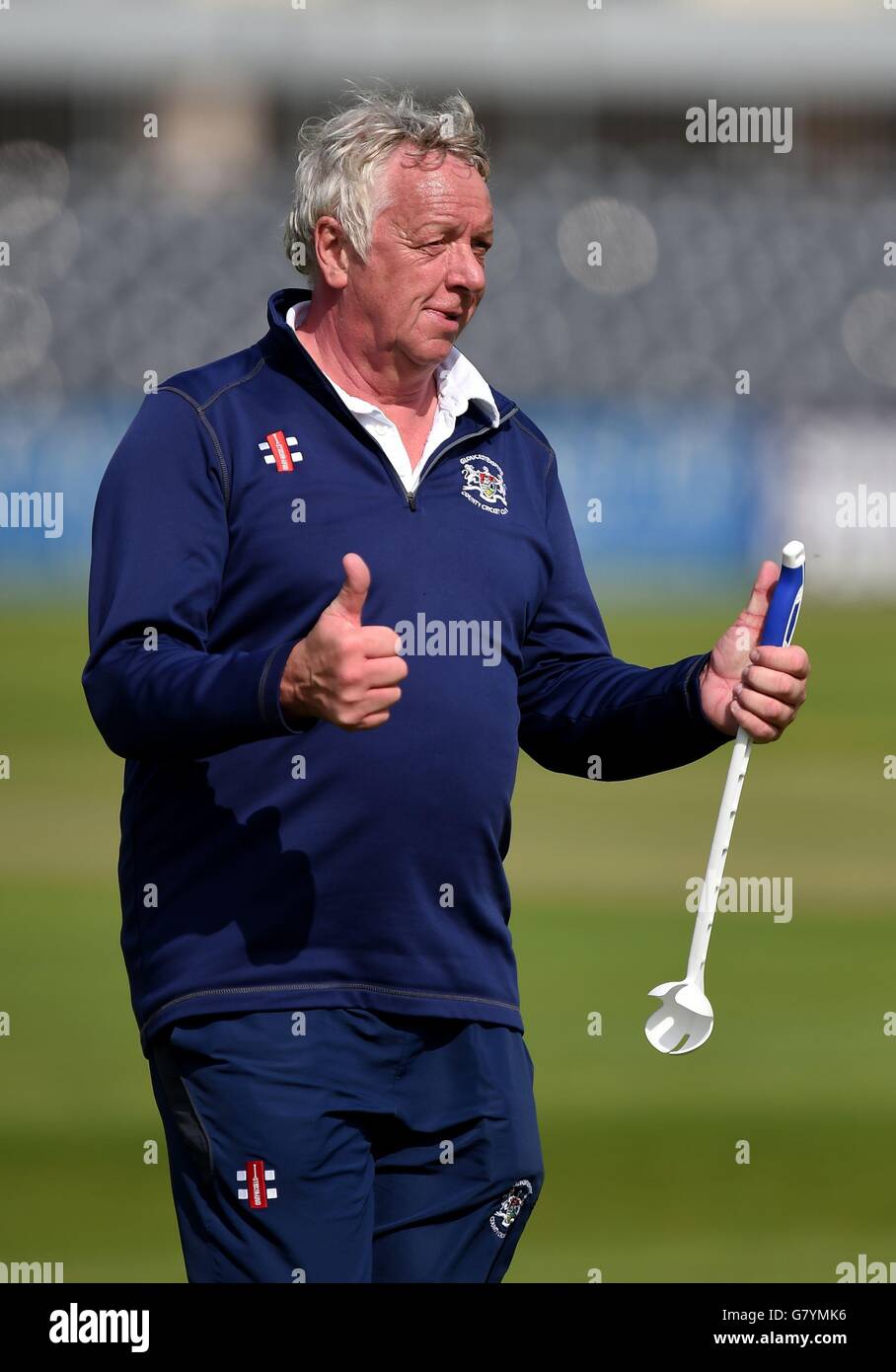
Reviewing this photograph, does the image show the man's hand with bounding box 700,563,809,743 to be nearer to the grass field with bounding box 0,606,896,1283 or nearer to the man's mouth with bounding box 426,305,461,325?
the man's mouth with bounding box 426,305,461,325

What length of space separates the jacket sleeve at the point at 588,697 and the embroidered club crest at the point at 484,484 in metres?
0.17

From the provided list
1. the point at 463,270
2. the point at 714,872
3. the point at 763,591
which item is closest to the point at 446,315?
the point at 463,270

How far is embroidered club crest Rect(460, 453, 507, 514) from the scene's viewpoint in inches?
112

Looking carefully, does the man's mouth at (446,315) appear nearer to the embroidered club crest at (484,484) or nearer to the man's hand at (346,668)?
the embroidered club crest at (484,484)

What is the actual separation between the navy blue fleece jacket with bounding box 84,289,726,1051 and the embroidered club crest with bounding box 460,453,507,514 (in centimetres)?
2

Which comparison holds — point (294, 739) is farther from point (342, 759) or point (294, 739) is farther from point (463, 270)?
point (463, 270)

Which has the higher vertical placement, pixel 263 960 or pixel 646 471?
pixel 646 471

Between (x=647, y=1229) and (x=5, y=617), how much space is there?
11887 millimetres

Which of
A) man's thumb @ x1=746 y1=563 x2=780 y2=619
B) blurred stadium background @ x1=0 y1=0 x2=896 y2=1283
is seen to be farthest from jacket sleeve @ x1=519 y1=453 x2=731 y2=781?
blurred stadium background @ x1=0 y1=0 x2=896 y2=1283

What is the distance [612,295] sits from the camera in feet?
61.9

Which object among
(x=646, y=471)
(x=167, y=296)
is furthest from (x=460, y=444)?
(x=167, y=296)

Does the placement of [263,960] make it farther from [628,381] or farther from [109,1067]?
[628,381]

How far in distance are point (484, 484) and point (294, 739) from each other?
464 mm

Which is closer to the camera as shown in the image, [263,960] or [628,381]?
[263,960]
